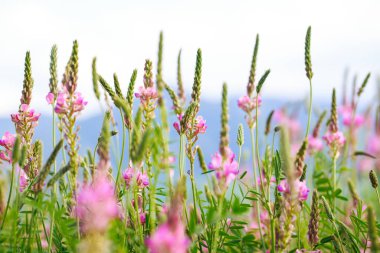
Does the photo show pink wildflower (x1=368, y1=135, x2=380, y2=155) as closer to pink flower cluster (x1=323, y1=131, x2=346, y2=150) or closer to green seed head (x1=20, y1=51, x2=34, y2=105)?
pink flower cluster (x1=323, y1=131, x2=346, y2=150)

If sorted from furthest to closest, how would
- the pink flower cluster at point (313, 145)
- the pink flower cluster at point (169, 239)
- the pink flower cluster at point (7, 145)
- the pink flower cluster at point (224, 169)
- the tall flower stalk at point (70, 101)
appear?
the pink flower cluster at point (313, 145)
the pink flower cluster at point (7, 145)
the tall flower stalk at point (70, 101)
the pink flower cluster at point (224, 169)
the pink flower cluster at point (169, 239)

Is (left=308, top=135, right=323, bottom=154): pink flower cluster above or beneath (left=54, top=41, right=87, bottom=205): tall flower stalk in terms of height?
beneath

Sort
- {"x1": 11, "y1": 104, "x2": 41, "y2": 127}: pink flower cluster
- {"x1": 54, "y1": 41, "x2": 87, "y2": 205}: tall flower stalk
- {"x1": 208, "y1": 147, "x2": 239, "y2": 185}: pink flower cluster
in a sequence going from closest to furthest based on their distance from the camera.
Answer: {"x1": 208, "y1": 147, "x2": 239, "y2": 185}: pink flower cluster
{"x1": 54, "y1": 41, "x2": 87, "y2": 205}: tall flower stalk
{"x1": 11, "y1": 104, "x2": 41, "y2": 127}: pink flower cluster

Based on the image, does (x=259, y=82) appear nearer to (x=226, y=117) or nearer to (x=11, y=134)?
(x=226, y=117)

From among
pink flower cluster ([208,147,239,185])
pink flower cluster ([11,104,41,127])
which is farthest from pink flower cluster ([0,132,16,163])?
pink flower cluster ([208,147,239,185])

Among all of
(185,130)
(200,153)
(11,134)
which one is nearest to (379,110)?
(200,153)

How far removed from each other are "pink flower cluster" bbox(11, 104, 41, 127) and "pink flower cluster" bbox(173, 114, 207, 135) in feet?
2.25

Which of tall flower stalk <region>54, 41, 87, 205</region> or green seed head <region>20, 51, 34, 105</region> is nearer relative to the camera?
tall flower stalk <region>54, 41, 87, 205</region>

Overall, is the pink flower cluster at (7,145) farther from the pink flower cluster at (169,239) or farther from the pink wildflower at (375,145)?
the pink wildflower at (375,145)

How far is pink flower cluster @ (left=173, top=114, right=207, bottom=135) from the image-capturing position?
2.68 metres

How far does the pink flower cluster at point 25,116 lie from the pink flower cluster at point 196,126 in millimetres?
687

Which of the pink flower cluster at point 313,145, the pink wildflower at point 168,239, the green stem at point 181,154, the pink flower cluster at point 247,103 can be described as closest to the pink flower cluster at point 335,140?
the pink flower cluster at point 313,145

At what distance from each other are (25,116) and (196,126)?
2.72 ft

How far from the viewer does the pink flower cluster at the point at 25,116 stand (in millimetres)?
2773
